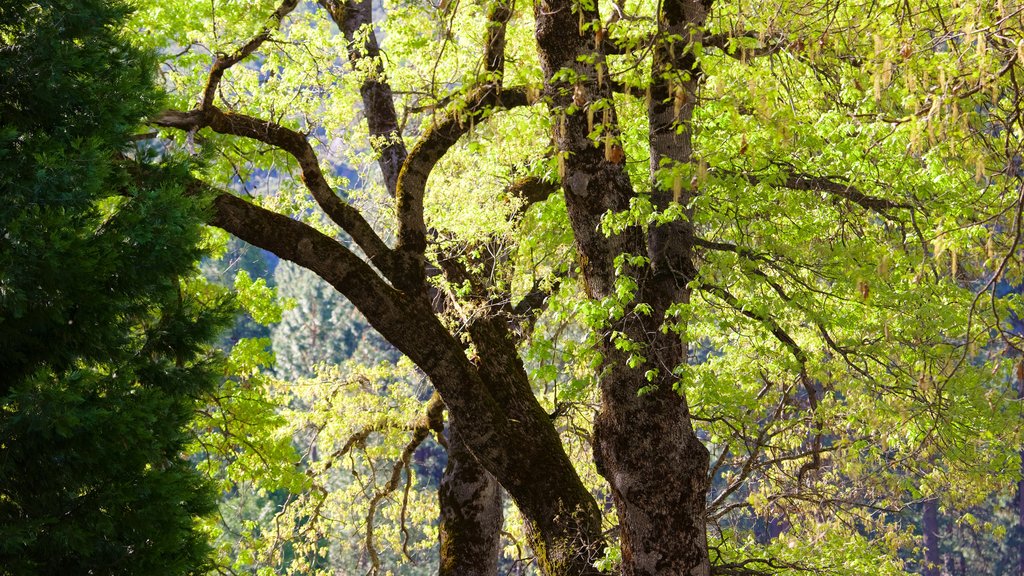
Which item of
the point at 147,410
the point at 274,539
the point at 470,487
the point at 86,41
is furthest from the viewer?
the point at 274,539

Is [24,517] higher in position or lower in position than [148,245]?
lower

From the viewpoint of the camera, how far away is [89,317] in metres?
5.36

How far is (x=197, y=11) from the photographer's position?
974cm

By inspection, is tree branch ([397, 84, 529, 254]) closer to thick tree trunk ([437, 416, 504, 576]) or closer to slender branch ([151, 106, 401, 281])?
slender branch ([151, 106, 401, 281])

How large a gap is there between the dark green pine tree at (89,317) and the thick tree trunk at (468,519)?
3.21m

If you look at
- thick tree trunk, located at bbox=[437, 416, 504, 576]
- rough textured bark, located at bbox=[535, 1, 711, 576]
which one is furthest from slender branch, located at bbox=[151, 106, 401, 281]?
thick tree trunk, located at bbox=[437, 416, 504, 576]

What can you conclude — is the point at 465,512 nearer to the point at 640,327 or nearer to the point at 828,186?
the point at 640,327

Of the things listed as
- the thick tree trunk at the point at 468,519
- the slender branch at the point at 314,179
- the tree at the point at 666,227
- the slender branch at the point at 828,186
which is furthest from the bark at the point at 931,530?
the slender branch at the point at 314,179

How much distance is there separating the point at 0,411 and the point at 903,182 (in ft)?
18.6

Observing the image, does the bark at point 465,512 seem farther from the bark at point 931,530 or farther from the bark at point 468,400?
the bark at point 931,530

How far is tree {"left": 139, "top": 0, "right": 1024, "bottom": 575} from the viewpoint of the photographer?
5.80 meters

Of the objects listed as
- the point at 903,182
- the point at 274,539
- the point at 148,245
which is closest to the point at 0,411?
the point at 148,245

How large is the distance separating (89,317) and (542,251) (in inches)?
165

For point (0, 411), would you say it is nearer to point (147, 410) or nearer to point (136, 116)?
point (147, 410)
